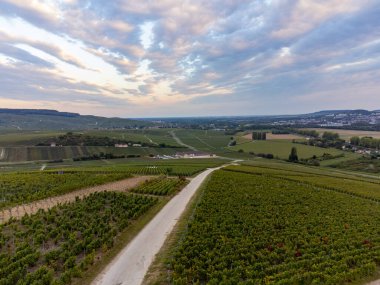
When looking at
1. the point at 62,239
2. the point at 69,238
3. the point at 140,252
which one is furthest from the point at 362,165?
the point at 62,239

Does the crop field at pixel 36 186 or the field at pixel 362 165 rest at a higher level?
the crop field at pixel 36 186

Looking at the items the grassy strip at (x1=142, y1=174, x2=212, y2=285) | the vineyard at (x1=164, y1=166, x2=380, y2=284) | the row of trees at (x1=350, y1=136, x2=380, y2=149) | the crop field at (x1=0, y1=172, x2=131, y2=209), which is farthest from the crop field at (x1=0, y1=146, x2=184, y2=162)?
the row of trees at (x1=350, y1=136, x2=380, y2=149)

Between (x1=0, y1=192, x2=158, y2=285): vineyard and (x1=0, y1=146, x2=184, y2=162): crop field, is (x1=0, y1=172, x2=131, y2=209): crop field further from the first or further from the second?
(x1=0, y1=146, x2=184, y2=162): crop field

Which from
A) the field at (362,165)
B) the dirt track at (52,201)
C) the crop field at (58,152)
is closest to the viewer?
the dirt track at (52,201)

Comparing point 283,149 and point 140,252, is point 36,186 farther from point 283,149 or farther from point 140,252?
point 283,149

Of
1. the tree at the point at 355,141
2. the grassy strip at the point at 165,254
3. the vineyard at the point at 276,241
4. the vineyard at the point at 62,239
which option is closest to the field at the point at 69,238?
the vineyard at the point at 62,239

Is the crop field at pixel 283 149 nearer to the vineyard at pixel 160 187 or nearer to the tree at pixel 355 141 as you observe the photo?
the tree at pixel 355 141

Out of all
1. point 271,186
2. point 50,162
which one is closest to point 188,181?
point 271,186
